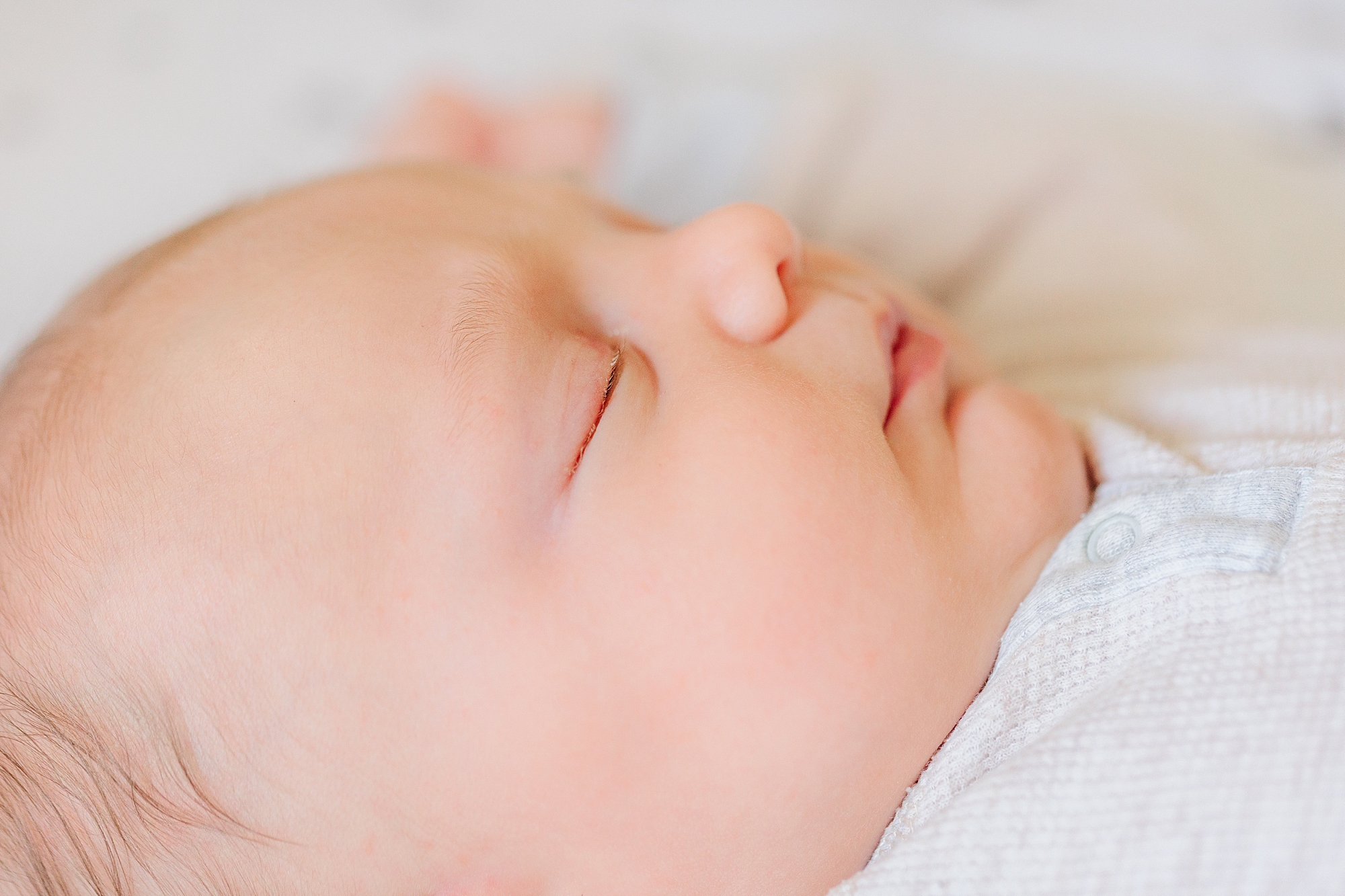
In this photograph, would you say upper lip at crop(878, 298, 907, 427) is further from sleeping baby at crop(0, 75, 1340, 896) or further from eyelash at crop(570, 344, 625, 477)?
eyelash at crop(570, 344, 625, 477)

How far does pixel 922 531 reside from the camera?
29.4 inches

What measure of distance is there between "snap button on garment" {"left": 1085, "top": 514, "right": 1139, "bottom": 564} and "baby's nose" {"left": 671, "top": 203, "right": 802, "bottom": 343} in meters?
0.27

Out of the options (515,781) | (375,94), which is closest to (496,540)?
(515,781)

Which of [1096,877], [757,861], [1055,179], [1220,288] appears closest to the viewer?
[1096,877]

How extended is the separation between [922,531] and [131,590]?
512mm

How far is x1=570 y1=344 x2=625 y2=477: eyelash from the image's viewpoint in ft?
2.42

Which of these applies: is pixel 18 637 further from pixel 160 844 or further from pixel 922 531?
pixel 922 531

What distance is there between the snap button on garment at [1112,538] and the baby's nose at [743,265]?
0.27 m

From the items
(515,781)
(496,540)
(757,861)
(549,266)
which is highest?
(549,266)

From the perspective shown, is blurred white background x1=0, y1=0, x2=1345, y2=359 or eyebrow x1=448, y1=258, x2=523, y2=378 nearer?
eyebrow x1=448, y1=258, x2=523, y2=378

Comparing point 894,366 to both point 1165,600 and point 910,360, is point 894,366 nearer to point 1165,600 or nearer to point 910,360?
point 910,360

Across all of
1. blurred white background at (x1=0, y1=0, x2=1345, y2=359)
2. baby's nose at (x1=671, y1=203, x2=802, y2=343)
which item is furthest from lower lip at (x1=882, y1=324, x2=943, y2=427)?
blurred white background at (x1=0, y1=0, x2=1345, y2=359)

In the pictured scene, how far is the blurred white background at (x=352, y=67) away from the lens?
140 cm

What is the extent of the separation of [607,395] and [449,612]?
0.18 m
